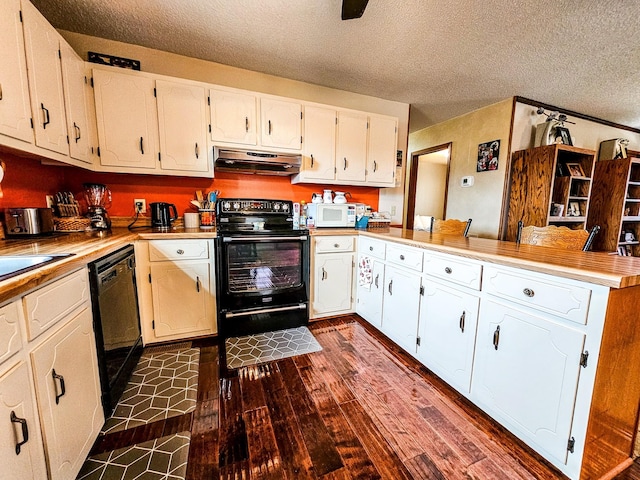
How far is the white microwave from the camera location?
259 centimetres

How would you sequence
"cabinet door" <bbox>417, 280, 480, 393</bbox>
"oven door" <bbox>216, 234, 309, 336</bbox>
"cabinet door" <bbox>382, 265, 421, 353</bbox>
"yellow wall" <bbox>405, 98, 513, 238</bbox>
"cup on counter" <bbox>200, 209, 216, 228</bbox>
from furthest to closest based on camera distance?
"yellow wall" <bbox>405, 98, 513, 238</bbox> < "cup on counter" <bbox>200, 209, 216, 228</bbox> < "oven door" <bbox>216, 234, 309, 336</bbox> < "cabinet door" <bbox>382, 265, 421, 353</bbox> < "cabinet door" <bbox>417, 280, 480, 393</bbox>

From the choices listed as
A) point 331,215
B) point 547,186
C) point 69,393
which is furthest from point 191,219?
point 547,186

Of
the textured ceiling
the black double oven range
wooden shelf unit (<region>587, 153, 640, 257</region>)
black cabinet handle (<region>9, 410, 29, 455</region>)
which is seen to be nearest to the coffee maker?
the black double oven range

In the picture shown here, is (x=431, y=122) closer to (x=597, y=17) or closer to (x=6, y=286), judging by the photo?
(x=597, y=17)

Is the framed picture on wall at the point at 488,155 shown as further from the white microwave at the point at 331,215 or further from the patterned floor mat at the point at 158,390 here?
the patterned floor mat at the point at 158,390

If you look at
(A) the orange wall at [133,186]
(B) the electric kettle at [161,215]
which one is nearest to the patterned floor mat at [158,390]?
(B) the electric kettle at [161,215]

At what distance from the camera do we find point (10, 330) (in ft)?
2.35

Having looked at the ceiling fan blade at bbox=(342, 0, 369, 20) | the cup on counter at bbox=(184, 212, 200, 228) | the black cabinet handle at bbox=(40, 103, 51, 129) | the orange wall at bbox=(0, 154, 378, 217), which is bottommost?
the cup on counter at bbox=(184, 212, 200, 228)

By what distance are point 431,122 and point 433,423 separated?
4004mm

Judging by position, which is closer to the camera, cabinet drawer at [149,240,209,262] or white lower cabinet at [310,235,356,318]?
cabinet drawer at [149,240,209,262]

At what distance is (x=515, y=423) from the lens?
127 centimetres

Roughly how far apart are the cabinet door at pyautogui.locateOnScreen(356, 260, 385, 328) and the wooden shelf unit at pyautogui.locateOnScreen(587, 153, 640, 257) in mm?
3582

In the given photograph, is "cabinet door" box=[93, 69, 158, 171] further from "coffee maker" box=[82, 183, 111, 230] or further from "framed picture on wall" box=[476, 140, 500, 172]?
"framed picture on wall" box=[476, 140, 500, 172]

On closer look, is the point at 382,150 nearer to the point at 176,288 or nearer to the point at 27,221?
the point at 176,288
